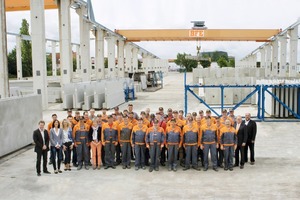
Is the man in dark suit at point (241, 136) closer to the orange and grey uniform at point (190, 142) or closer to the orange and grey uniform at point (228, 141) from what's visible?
the orange and grey uniform at point (228, 141)

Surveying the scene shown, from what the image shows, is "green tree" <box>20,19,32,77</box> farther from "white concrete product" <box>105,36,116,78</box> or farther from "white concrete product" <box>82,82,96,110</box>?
"white concrete product" <box>82,82,96,110</box>

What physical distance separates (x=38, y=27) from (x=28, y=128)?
36.5 feet

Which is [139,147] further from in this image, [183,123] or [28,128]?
[28,128]

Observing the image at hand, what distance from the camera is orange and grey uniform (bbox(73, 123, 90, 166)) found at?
9562 millimetres

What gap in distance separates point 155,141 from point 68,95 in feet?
45.8

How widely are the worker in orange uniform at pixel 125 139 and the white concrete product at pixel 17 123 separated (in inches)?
152

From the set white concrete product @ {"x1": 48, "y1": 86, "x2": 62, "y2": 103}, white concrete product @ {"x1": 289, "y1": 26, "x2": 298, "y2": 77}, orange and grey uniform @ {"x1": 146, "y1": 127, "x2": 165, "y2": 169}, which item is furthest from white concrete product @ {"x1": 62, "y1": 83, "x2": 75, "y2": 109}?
white concrete product @ {"x1": 289, "y1": 26, "x2": 298, "y2": 77}

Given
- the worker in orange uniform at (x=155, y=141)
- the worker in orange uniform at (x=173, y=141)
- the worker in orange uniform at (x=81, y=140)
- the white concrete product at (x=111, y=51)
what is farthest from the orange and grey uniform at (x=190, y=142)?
the white concrete product at (x=111, y=51)

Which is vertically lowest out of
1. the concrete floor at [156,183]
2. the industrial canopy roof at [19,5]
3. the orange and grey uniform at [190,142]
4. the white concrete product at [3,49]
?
the concrete floor at [156,183]

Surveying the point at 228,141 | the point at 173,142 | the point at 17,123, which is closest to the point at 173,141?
the point at 173,142

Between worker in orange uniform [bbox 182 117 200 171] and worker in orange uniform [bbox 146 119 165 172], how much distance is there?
23.8 inches

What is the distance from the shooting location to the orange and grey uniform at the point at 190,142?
9453 mm

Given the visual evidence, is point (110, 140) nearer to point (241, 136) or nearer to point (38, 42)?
point (241, 136)

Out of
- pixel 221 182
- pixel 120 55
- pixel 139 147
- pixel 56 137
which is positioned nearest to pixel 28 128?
pixel 56 137
